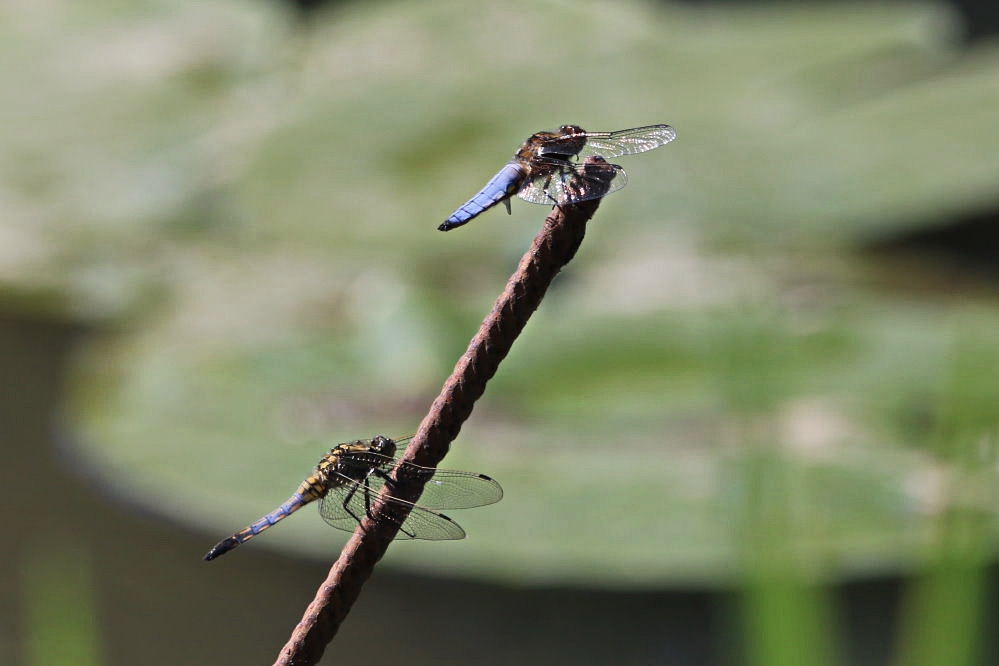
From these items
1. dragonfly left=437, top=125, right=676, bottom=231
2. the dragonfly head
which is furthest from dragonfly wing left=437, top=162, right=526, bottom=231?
the dragonfly head

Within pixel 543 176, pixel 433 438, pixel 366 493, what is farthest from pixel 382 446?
pixel 433 438

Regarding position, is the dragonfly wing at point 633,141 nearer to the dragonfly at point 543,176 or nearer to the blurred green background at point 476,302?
the dragonfly at point 543,176

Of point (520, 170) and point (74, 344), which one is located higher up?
point (74, 344)

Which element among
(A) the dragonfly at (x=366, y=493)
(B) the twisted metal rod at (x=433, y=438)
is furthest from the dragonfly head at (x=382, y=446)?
(B) the twisted metal rod at (x=433, y=438)

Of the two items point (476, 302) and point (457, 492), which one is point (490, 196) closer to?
point (457, 492)

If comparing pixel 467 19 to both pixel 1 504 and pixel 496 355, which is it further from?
pixel 496 355

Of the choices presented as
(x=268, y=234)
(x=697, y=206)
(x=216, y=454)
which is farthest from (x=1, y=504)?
(x=697, y=206)

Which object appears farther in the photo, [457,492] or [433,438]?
[457,492]
